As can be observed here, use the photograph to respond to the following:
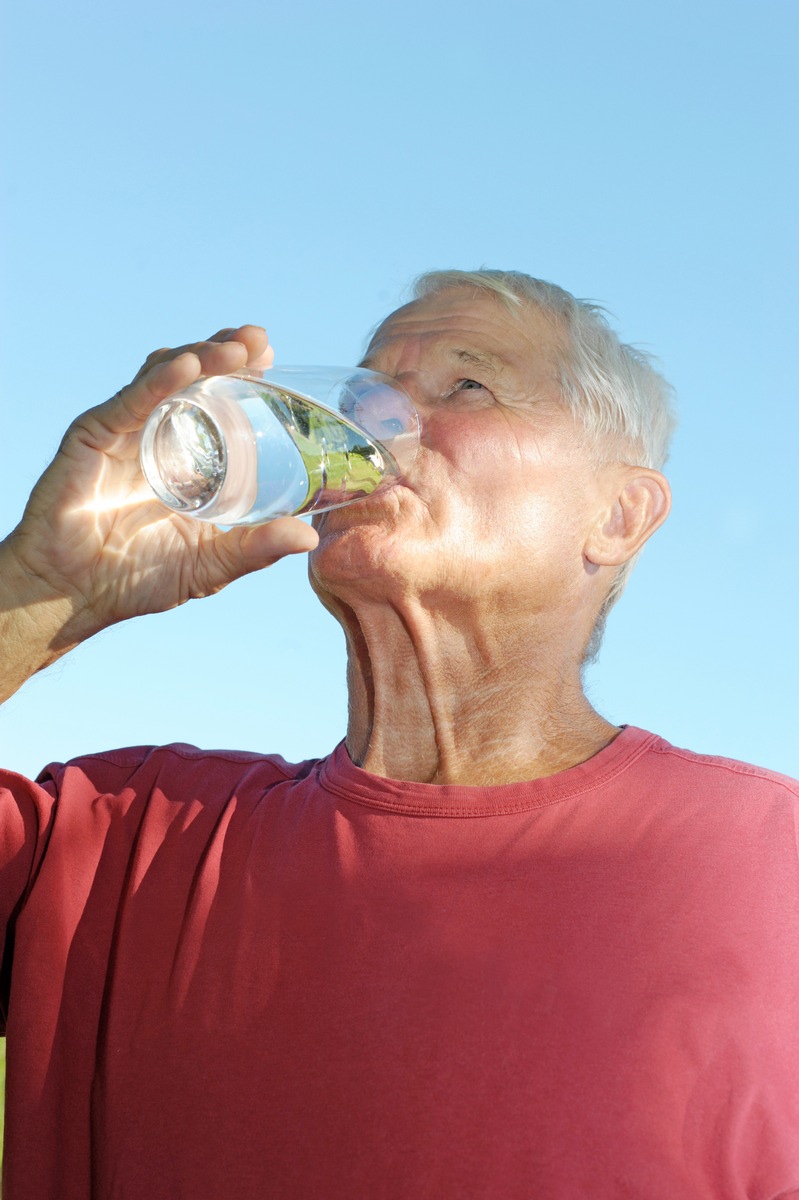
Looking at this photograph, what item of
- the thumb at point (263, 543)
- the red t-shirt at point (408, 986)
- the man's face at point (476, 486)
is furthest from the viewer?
the man's face at point (476, 486)

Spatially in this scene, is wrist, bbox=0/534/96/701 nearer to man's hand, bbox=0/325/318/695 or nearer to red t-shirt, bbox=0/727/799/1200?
man's hand, bbox=0/325/318/695

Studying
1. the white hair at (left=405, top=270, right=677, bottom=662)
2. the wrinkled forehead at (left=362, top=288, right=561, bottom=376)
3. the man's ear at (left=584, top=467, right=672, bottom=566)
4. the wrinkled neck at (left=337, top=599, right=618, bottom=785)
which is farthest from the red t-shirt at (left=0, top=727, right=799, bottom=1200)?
the wrinkled forehead at (left=362, top=288, right=561, bottom=376)

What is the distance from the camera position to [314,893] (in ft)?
6.48

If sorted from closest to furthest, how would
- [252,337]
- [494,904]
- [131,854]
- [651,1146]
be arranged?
1. [651,1146]
2. [494,904]
3. [252,337]
4. [131,854]

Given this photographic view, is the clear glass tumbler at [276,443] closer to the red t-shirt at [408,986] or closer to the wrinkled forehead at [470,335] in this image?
the wrinkled forehead at [470,335]

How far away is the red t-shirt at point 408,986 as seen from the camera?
167 centimetres

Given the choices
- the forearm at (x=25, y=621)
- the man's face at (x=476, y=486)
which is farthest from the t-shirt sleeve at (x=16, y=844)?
the man's face at (x=476, y=486)

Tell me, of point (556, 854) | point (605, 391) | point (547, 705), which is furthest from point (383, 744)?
point (605, 391)

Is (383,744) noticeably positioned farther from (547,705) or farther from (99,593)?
(99,593)

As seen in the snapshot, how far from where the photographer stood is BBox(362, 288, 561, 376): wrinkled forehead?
234cm

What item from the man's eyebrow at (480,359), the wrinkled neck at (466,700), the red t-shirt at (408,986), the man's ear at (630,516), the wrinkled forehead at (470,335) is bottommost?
the red t-shirt at (408,986)

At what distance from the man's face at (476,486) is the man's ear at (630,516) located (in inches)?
2.1

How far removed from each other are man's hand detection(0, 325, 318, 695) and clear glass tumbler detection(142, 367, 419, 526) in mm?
80

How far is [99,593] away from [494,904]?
897mm
